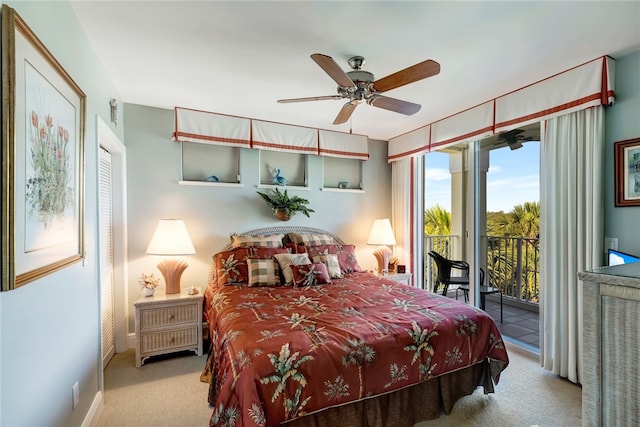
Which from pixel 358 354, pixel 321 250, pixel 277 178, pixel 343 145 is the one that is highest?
pixel 343 145

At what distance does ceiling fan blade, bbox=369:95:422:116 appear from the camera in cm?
242

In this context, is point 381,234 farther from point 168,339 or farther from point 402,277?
point 168,339

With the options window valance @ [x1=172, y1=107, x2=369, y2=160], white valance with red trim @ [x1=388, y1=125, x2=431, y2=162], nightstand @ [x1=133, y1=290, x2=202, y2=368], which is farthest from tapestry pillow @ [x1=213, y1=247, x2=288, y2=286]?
white valance with red trim @ [x1=388, y1=125, x2=431, y2=162]

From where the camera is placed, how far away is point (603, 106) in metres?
2.46

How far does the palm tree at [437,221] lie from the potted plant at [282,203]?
206 centimetres

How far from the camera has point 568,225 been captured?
2609 mm

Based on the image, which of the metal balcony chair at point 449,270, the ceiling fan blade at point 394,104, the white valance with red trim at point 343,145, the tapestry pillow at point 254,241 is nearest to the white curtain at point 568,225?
the metal balcony chair at point 449,270

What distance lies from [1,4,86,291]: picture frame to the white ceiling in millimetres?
733

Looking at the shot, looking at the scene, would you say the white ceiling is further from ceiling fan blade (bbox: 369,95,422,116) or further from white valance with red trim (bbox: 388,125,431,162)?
white valance with red trim (bbox: 388,125,431,162)

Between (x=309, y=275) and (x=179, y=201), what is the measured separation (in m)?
1.80

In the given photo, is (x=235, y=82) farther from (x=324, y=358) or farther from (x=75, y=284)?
(x=324, y=358)

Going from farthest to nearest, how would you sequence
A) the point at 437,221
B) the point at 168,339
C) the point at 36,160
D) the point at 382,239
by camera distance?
the point at 437,221 → the point at 382,239 → the point at 168,339 → the point at 36,160

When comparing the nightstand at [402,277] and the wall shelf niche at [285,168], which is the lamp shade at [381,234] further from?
the wall shelf niche at [285,168]

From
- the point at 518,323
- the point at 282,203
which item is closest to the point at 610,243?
the point at 518,323
